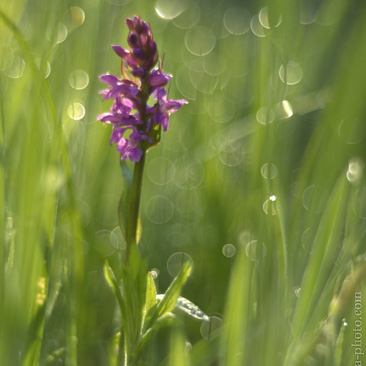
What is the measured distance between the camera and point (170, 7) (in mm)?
3230

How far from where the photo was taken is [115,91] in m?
1.11

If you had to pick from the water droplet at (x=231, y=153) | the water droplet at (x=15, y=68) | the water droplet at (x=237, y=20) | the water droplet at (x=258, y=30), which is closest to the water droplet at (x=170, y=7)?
the water droplet at (x=237, y=20)

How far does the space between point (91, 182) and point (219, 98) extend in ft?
1.48

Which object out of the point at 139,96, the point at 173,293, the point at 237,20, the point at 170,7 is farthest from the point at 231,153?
the point at 237,20

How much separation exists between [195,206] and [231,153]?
27cm

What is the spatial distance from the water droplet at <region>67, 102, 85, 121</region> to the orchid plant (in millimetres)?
371

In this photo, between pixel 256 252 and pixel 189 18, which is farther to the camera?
pixel 189 18

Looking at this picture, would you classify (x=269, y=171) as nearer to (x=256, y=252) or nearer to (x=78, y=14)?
(x=256, y=252)

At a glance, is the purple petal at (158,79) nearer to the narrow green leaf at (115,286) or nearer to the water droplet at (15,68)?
the narrow green leaf at (115,286)

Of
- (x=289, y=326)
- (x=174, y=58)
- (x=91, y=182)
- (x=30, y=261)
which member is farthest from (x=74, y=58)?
(x=289, y=326)

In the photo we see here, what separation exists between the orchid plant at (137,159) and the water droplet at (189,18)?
2.26 metres

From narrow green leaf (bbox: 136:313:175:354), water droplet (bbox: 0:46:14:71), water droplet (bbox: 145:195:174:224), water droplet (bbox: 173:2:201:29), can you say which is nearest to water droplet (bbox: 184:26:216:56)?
water droplet (bbox: 173:2:201:29)

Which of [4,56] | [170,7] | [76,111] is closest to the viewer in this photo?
[4,56]

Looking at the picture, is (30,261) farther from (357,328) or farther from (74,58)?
(74,58)
